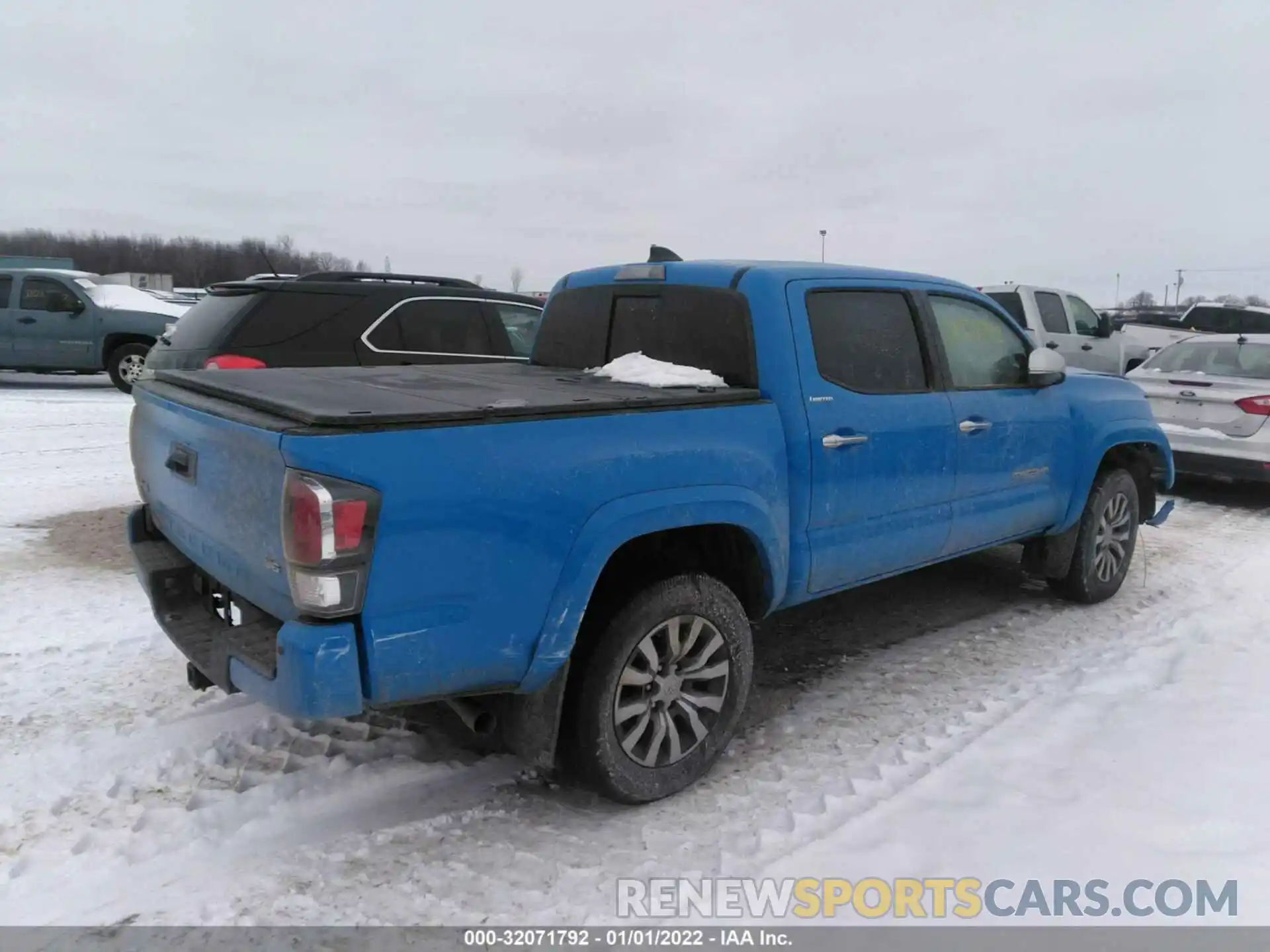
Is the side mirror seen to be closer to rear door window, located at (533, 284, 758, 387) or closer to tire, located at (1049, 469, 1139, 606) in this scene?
tire, located at (1049, 469, 1139, 606)

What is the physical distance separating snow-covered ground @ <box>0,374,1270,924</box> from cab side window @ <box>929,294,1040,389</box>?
4.62ft

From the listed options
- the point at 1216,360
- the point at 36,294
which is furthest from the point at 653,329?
the point at 36,294

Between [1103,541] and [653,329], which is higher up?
[653,329]

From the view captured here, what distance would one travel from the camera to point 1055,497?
16.7 feet

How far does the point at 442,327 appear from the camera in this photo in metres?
7.14

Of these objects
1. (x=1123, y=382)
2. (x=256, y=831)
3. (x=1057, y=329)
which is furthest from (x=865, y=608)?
(x=1057, y=329)

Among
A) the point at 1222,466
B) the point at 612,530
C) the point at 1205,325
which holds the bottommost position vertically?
the point at 1222,466

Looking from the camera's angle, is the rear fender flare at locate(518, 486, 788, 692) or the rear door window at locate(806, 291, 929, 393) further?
the rear door window at locate(806, 291, 929, 393)

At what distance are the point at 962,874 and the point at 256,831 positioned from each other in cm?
227

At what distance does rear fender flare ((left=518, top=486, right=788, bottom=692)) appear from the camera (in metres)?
2.87

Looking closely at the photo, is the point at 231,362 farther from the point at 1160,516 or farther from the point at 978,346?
the point at 1160,516

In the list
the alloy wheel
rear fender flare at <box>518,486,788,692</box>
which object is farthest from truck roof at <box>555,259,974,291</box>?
the alloy wheel

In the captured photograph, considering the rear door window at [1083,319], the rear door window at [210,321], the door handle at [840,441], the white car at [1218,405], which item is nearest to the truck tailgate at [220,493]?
the door handle at [840,441]

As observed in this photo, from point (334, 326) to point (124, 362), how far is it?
29.8 ft
